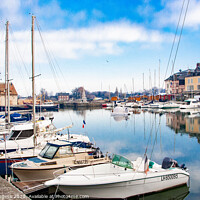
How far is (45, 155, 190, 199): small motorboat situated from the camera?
10.3m

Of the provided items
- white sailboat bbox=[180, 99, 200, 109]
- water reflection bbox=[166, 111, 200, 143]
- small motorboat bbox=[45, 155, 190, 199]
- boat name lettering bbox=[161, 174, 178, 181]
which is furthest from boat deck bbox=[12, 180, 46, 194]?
white sailboat bbox=[180, 99, 200, 109]

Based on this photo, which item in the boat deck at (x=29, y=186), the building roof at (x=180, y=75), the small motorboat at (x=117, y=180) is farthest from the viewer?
the building roof at (x=180, y=75)

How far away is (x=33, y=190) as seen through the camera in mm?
10977

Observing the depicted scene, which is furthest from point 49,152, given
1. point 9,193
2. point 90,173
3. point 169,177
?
point 169,177

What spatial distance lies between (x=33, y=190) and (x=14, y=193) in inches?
187

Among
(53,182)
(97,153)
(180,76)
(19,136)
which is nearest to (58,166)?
(53,182)

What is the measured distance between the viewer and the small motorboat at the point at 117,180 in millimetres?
10289

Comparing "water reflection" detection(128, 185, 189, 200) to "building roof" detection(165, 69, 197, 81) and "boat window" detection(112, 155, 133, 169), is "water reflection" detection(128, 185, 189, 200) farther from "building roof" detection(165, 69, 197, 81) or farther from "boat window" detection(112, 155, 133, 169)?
"building roof" detection(165, 69, 197, 81)

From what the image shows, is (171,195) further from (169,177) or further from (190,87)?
(190,87)

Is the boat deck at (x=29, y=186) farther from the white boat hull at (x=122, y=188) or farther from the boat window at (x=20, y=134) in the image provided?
the boat window at (x=20, y=134)

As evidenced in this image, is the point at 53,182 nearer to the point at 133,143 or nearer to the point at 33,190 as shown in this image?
the point at 33,190

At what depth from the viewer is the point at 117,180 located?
10445 millimetres

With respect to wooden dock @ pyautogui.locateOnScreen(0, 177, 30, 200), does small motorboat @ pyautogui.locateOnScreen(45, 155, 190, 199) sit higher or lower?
lower

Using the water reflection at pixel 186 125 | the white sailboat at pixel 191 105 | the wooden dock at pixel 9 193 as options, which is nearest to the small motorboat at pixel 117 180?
the wooden dock at pixel 9 193
